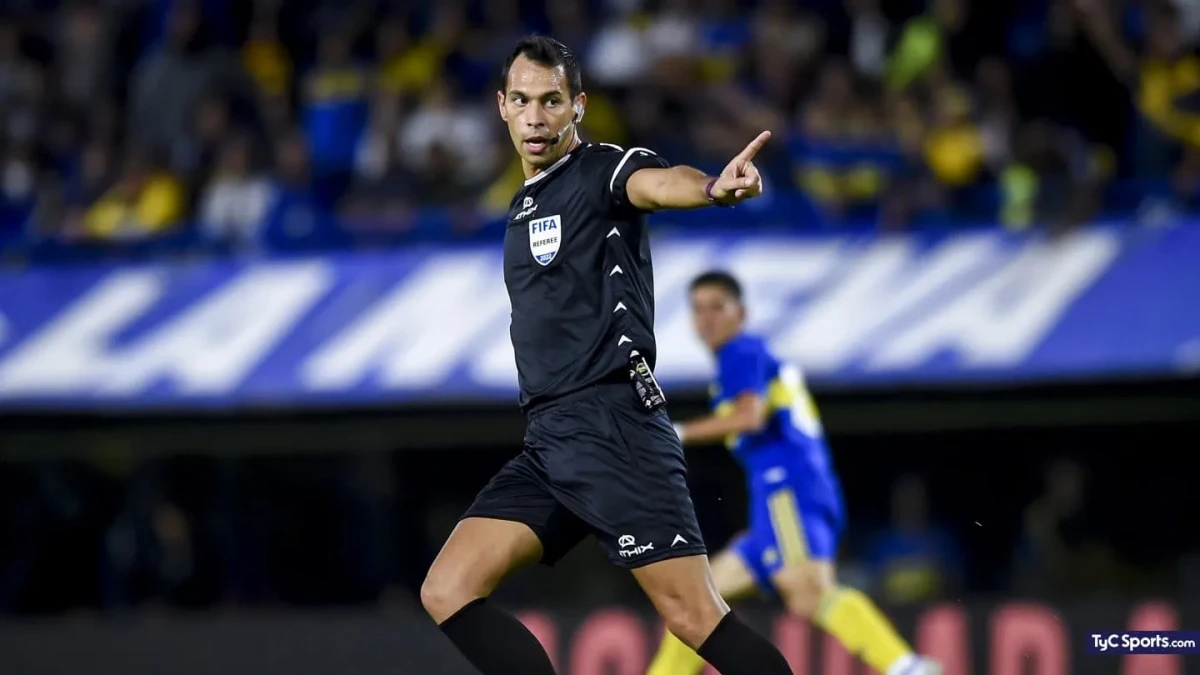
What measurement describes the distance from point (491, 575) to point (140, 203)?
7740mm

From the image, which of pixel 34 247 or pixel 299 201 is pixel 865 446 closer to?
pixel 299 201

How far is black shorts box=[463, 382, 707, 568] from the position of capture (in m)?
5.22

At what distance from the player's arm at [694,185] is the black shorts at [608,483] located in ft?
1.98

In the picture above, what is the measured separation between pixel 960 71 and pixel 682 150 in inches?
74.2

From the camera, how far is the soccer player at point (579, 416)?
522 cm

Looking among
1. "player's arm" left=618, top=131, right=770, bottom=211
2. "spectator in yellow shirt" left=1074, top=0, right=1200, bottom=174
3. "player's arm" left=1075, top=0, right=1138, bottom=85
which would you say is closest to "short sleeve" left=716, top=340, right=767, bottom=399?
"player's arm" left=618, top=131, right=770, bottom=211

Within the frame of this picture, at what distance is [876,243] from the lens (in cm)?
1035

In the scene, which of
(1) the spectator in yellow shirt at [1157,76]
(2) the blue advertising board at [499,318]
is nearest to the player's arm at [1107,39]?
(1) the spectator in yellow shirt at [1157,76]

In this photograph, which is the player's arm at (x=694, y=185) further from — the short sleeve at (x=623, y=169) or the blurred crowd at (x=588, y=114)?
the blurred crowd at (x=588, y=114)

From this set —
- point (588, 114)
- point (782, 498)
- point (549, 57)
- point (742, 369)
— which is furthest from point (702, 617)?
point (588, 114)

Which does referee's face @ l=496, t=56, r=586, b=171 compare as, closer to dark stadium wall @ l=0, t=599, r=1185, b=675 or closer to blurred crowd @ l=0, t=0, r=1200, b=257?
dark stadium wall @ l=0, t=599, r=1185, b=675

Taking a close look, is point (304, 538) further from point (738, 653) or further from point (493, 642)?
point (738, 653)

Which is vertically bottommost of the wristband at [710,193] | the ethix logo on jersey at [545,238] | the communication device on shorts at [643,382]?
the communication device on shorts at [643,382]

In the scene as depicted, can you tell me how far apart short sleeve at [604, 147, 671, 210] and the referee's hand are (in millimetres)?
392
